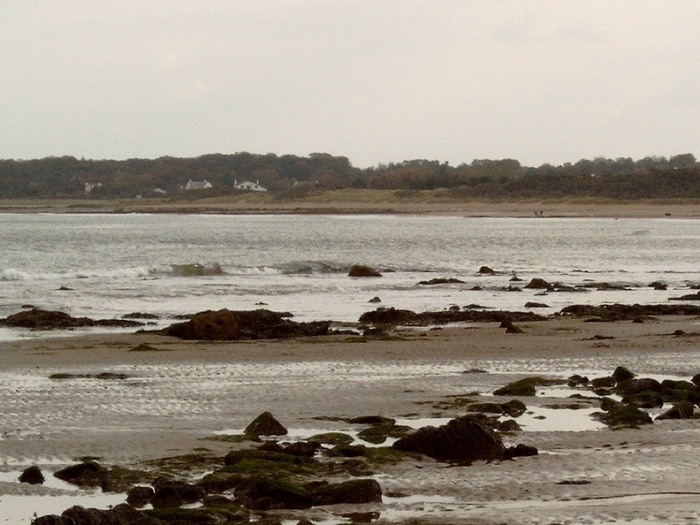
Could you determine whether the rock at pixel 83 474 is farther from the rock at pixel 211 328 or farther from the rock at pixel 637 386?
the rock at pixel 211 328

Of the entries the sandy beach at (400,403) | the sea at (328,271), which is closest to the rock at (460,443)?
the sandy beach at (400,403)

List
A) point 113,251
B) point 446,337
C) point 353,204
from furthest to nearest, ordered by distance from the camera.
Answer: point 353,204
point 113,251
point 446,337

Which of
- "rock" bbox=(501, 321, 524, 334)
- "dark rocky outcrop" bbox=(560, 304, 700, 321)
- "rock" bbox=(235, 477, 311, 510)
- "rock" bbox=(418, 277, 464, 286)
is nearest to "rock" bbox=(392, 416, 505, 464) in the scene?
"rock" bbox=(235, 477, 311, 510)

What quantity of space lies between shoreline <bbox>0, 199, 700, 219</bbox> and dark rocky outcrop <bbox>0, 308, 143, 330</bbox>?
93.3 metres

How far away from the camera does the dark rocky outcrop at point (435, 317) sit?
2455cm

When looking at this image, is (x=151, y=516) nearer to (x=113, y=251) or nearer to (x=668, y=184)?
(x=113, y=251)

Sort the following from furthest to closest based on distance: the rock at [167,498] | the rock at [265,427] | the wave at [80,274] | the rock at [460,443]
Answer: the wave at [80,274] → the rock at [265,427] → the rock at [460,443] → the rock at [167,498]

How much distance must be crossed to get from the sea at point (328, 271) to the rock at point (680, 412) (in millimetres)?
12877

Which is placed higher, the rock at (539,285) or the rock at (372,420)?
the rock at (372,420)

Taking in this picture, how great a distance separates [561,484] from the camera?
9.46 meters

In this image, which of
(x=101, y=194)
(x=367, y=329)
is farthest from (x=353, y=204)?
(x=367, y=329)

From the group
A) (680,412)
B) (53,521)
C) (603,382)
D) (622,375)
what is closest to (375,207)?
(622,375)

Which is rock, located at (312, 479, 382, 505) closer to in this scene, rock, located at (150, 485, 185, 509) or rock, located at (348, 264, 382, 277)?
rock, located at (150, 485, 185, 509)

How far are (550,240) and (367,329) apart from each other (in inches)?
2092
